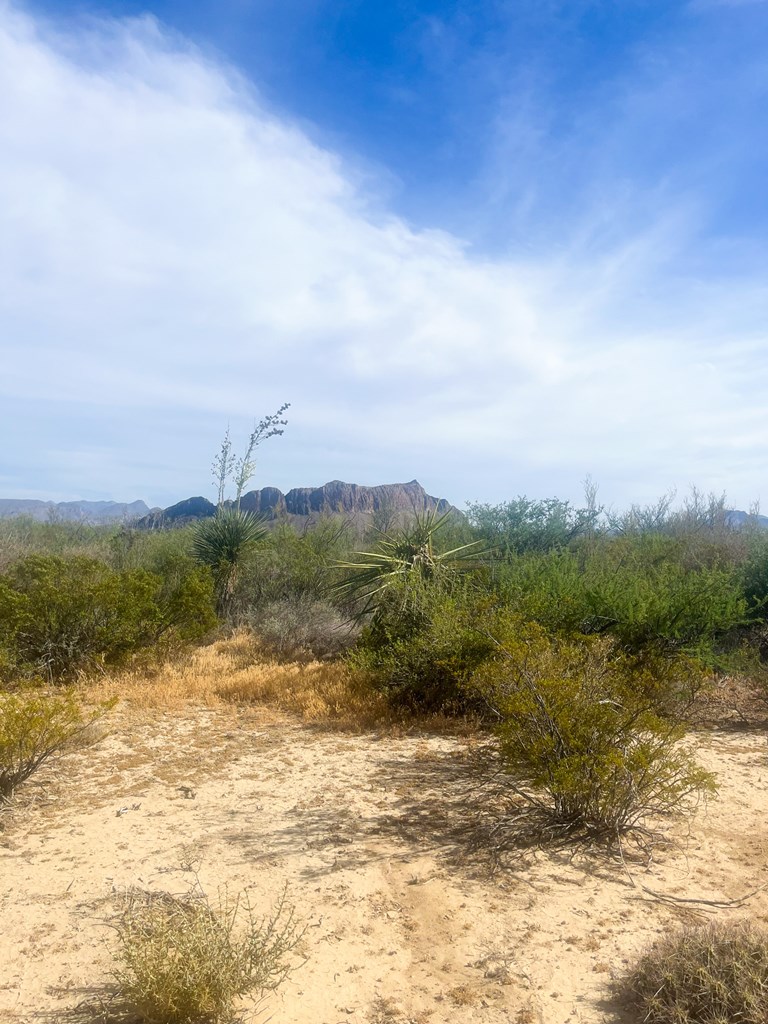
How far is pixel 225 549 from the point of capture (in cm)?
1577

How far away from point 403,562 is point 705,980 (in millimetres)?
8208

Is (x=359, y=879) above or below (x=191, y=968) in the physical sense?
below

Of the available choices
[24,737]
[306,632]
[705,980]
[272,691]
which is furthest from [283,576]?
[705,980]

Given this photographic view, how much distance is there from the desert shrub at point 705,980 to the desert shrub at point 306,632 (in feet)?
29.4

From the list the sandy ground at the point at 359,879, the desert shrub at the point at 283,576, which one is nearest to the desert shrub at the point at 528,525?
the desert shrub at the point at 283,576

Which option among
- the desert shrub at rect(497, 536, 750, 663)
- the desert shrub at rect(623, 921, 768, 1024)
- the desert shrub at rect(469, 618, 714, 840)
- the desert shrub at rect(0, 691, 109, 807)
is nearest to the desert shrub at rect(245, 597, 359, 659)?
the desert shrub at rect(497, 536, 750, 663)

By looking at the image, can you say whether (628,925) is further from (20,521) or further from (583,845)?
(20,521)

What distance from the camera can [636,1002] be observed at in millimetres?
3096

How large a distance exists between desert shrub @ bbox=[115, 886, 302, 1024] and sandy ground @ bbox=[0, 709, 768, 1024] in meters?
0.18

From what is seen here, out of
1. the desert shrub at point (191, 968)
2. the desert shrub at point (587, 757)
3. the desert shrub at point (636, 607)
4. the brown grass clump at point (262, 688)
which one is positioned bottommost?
the brown grass clump at point (262, 688)

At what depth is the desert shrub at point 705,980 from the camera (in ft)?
8.96

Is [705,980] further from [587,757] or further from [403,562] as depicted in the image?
[403,562]

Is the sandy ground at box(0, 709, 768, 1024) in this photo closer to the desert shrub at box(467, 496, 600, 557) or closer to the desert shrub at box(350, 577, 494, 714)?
the desert shrub at box(350, 577, 494, 714)

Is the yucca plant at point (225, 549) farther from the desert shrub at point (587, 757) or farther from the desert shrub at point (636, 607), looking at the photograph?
the desert shrub at point (587, 757)
